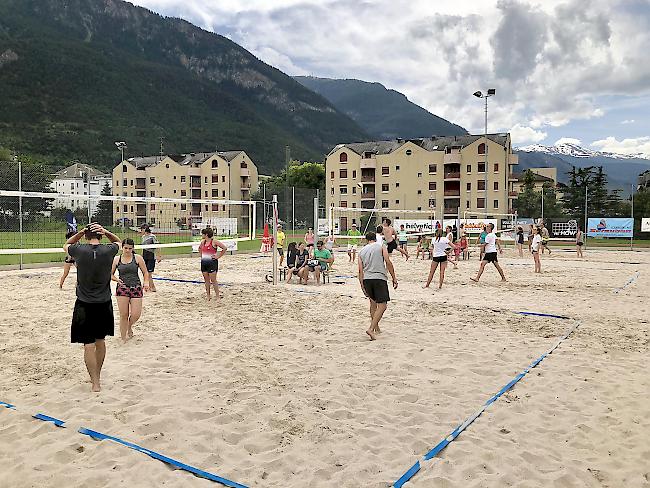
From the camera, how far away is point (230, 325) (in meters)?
7.41

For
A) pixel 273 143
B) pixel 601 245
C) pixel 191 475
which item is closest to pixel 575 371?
pixel 191 475

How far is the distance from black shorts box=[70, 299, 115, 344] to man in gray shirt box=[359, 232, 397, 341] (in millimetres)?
3221

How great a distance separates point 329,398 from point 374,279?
2.44 metres

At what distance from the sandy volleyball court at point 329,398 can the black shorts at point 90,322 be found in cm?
50

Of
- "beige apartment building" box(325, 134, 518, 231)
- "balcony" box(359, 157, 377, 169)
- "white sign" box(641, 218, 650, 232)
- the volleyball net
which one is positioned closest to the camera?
the volleyball net

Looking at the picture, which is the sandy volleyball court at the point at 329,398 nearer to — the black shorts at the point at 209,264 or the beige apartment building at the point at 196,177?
the black shorts at the point at 209,264

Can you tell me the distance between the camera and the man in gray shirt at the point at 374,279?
6711 mm

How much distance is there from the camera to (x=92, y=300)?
458 centimetres

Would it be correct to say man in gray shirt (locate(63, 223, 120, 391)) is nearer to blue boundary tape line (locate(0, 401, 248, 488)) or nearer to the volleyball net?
blue boundary tape line (locate(0, 401, 248, 488))

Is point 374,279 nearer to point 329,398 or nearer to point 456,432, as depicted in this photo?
point 329,398

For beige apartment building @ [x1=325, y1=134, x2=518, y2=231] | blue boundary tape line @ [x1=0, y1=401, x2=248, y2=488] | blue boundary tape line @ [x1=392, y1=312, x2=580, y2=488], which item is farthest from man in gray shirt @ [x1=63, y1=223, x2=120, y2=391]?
beige apartment building @ [x1=325, y1=134, x2=518, y2=231]

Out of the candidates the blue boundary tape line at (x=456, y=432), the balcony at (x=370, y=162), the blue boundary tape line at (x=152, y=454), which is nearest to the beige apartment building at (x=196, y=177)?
the balcony at (x=370, y=162)

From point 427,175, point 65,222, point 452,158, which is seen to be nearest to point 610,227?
point 452,158

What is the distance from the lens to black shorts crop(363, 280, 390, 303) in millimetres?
6703
